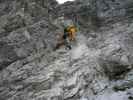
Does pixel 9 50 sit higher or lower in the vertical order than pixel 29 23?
lower

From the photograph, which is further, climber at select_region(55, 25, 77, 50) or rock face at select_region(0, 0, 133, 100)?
climber at select_region(55, 25, 77, 50)

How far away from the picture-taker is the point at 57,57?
651 inches

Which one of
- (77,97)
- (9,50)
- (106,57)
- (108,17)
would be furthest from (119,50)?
(9,50)

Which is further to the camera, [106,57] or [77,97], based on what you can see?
[106,57]

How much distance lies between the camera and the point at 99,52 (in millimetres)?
19078

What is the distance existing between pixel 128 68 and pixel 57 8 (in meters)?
8.41

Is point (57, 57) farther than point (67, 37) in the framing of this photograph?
No

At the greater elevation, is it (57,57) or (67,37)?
(67,37)

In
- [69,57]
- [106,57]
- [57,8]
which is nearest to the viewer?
→ [69,57]

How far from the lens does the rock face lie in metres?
14.6

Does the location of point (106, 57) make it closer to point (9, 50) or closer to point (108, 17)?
point (108, 17)

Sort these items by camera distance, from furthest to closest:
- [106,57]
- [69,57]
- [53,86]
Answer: [106,57]
[69,57]
[53,86]

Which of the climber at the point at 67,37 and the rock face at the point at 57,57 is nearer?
the rock face at the point at 57,57

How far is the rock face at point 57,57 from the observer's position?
14562 millimetres
